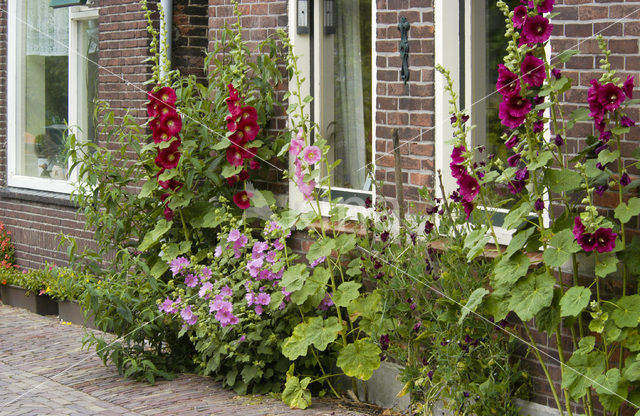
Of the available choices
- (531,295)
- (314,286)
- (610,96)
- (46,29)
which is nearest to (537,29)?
(610,96)

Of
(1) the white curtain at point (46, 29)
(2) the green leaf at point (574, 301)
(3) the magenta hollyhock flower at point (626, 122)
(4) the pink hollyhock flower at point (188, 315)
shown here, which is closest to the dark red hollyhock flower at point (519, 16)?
(3) the magenta hollyhock flower at point (626, 122)

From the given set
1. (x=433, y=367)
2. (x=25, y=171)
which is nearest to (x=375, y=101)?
(x=433, y=367)

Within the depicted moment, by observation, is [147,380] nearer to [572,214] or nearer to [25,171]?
[572,214]

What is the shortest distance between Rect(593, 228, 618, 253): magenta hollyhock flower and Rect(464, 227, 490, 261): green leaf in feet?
2.12

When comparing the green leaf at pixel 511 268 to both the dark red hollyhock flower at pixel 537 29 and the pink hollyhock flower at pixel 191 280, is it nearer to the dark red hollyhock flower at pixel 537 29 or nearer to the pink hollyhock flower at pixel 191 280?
the dark red hollyhock flower at pixel 537 29

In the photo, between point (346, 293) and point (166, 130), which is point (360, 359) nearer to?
point (346, 293)

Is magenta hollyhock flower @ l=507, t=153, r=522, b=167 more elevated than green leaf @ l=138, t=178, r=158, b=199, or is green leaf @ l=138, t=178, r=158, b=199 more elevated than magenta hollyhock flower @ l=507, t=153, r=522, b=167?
magenta hollyhock flower @ l=507, t=153, r=522, b=167

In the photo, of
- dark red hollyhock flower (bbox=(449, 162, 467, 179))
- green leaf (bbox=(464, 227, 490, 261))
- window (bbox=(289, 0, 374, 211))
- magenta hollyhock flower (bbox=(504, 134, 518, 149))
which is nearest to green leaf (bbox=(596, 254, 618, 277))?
green leaf (bbox=(464, 227, 490, 261))

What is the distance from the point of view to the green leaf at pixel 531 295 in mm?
4711

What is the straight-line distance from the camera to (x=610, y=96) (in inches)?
179

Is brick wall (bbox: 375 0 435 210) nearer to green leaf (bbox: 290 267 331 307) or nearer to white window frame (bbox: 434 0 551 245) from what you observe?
white window frame (bbox: 434 0 551 245)

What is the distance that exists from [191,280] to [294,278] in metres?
0.90

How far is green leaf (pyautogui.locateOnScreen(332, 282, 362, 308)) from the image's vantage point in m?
6.03

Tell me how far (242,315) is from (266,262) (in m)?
0.38
